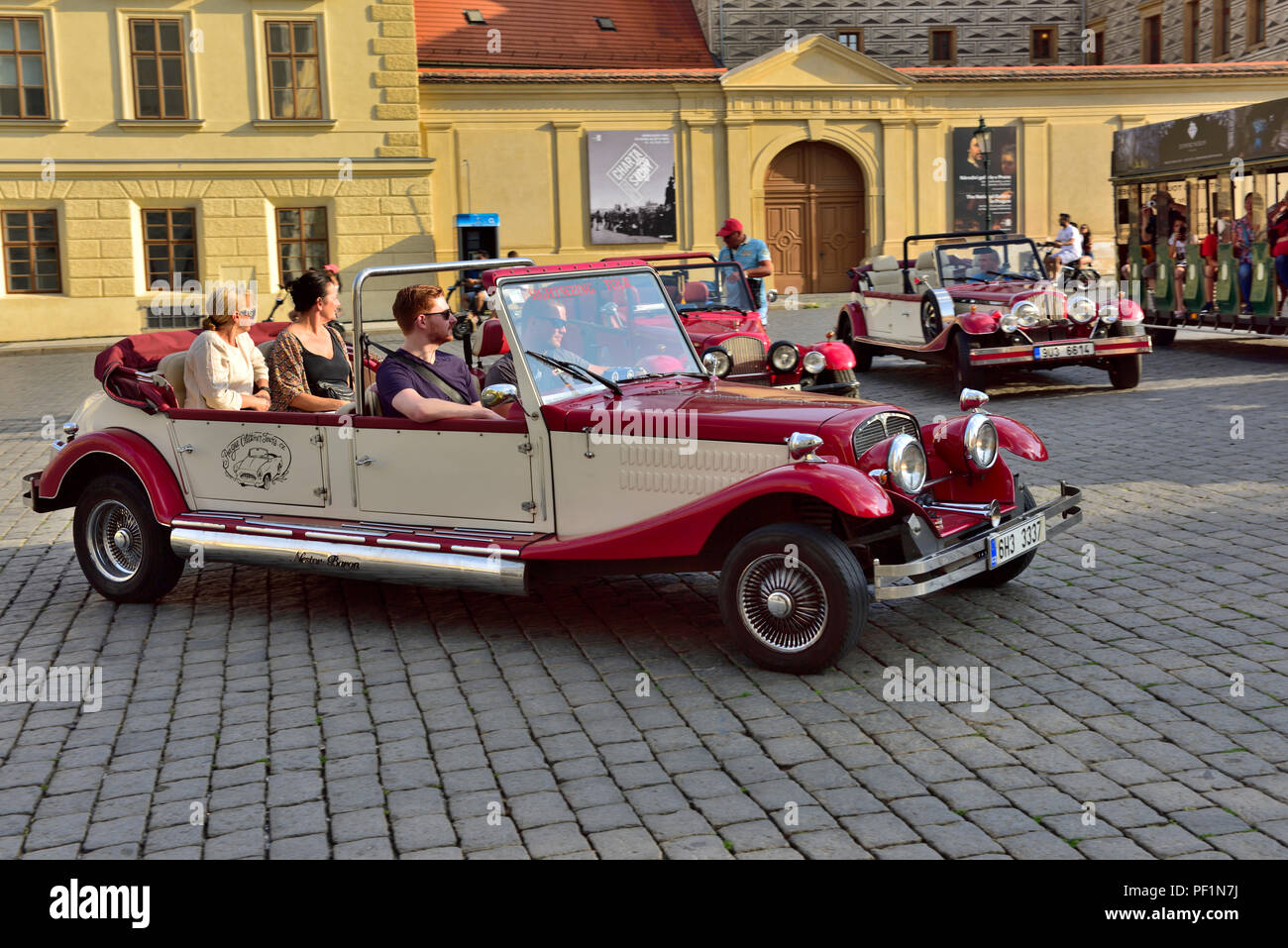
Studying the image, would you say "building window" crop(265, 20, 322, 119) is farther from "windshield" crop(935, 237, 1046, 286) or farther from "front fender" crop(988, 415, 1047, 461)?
"front fender" crop(988, 415, 1047, 461)

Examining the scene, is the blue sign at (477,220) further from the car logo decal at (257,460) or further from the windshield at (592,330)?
the windshield at (592,330)

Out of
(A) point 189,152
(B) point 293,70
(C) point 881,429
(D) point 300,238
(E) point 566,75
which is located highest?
(E) point 566,75

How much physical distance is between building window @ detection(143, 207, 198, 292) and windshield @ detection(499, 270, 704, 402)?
2546 cm

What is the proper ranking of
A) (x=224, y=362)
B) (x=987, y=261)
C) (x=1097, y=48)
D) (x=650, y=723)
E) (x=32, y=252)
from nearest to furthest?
(x=650, y=723) → (x=224, y=362) → (x=987, y=261) → (x=32, y=252) → (x=1097, y=48)

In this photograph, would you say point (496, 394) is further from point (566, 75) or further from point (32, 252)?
point (566, 75)

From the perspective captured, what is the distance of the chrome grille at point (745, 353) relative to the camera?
1215cm

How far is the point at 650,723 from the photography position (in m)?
5.07

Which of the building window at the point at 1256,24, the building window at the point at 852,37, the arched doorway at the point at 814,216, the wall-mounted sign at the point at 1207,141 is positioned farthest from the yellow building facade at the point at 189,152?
the building window at the point at 1256,24

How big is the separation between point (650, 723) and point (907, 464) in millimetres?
1551

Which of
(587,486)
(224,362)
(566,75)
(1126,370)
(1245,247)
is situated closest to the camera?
(587,486)

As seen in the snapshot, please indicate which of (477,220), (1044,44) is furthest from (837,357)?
(1044,44)

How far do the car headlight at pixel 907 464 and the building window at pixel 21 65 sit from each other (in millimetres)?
27563

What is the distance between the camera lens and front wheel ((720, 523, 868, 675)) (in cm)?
533

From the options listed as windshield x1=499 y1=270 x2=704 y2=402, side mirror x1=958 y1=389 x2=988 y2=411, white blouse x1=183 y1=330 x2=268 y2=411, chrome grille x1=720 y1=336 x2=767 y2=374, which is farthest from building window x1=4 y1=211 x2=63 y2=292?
side mirror x1=958 y1=389 x2=988 y2=411
